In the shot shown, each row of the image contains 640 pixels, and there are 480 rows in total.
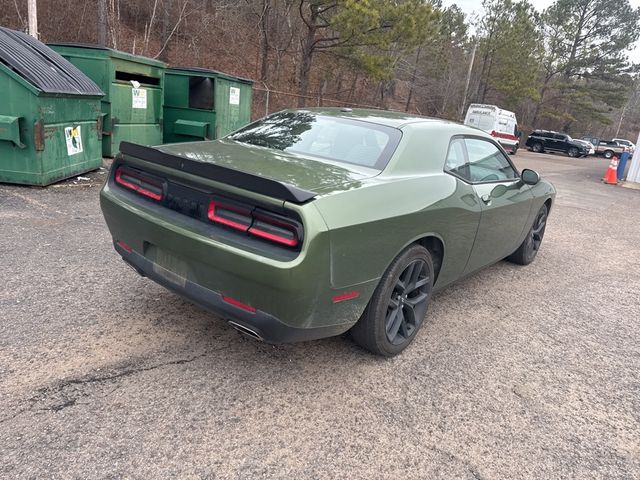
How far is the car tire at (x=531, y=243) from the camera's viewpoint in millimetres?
5195

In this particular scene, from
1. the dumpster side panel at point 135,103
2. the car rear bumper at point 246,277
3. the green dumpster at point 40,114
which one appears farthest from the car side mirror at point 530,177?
the dumpster side panel at point 135,103

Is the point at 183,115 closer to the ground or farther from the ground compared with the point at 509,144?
farther from the ground

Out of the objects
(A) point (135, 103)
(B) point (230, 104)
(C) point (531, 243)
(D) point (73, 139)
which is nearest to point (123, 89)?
(A) point (135, 103)

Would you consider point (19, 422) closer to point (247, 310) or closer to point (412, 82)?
point (247, 310)

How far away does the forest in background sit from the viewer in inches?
646

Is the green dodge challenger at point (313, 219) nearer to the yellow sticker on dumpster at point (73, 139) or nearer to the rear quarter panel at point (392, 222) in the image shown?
the rear quarter panel at point (392, 222)

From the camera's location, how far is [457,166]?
3527 millimetres

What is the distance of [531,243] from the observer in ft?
17.5

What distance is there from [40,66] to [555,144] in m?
37.5

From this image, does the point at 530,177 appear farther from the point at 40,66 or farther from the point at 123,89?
the point at 123,89

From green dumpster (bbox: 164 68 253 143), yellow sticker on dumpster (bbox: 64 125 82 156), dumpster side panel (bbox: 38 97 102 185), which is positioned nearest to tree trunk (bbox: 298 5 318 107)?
green dumpster (bbox: 164 68 253 143)

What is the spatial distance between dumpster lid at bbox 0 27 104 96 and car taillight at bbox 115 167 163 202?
138 inches

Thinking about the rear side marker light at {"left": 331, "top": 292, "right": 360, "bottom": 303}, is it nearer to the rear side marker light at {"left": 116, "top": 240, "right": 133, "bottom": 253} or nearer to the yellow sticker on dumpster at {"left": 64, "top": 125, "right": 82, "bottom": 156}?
the rear side marker light at {"left": 116, "top": 240, "right": 133, "bottom": 253}

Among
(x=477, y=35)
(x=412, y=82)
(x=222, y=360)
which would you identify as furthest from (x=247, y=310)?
(x=477, y=35)
